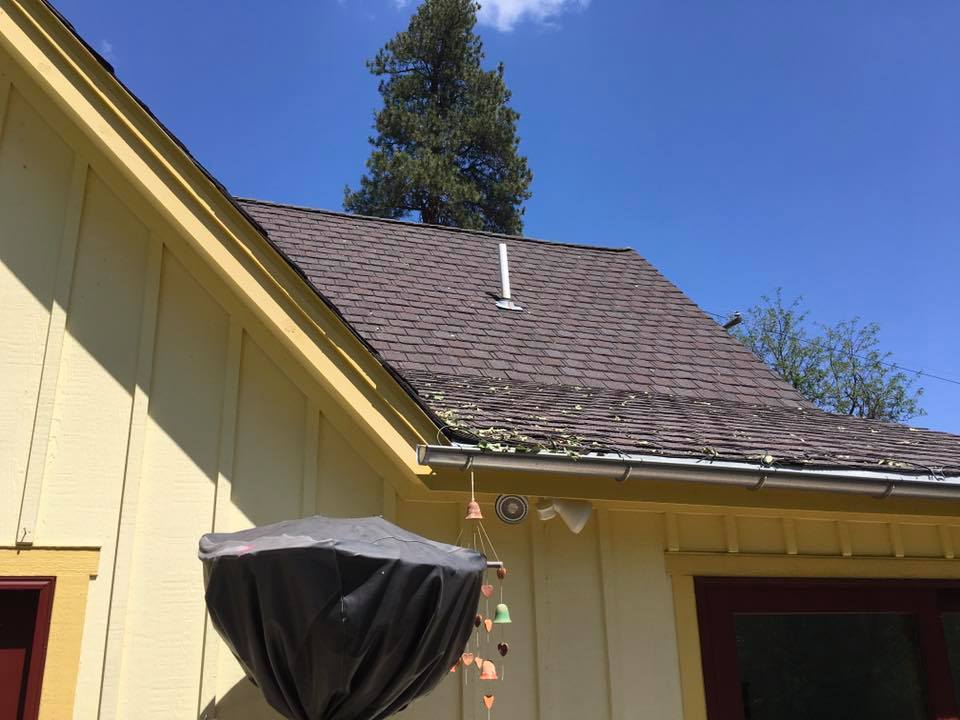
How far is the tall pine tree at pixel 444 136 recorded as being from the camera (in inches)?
987

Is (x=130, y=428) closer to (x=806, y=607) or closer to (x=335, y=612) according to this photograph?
(x=335, y=612)

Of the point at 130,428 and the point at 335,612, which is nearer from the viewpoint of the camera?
the point at 335,612

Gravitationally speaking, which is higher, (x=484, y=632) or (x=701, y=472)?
(x=701, y=472)

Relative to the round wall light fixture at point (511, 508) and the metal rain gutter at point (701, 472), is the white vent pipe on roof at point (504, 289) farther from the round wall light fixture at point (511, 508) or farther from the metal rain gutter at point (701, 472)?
the metal rain gutter at point (701, 472)

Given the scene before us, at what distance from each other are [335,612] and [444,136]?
25281 mm

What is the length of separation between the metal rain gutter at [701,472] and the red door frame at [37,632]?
66.7 inches

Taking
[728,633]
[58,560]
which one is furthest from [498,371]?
[58,560]

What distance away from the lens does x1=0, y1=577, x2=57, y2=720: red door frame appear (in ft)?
11.0

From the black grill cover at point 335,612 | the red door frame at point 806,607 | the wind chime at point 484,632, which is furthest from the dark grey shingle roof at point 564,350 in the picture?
the black grill cover at point 335,612

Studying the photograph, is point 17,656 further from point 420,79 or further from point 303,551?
point 420,79

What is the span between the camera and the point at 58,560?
11.6 feet

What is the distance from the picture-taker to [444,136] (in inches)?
1043

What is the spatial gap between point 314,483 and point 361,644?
1.49 m

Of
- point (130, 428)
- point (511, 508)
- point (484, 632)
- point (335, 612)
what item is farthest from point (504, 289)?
point (335, 612)
